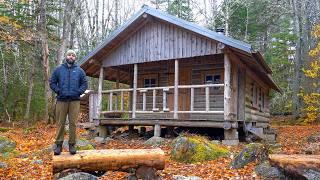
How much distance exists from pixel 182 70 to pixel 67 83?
10160 millimetres

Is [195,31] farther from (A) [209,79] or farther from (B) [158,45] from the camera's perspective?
(A) [209,79]

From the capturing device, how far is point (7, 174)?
331 inches

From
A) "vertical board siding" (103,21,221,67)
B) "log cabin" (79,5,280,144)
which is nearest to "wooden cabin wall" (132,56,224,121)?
"log cabin" (79,5,280,144)

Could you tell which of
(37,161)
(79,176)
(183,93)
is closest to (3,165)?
(37,161)

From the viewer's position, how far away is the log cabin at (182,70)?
45.2ft

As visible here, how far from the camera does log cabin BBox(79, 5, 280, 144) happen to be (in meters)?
13.8

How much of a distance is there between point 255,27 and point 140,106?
1913cm

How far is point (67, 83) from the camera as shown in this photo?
24.8ft

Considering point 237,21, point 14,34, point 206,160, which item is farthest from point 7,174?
point 237,21

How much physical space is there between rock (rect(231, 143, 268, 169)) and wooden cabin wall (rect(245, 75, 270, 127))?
23.5ft

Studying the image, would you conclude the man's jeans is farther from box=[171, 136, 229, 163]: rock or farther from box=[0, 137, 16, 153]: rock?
box=[0, 137, 16, 153]: rock

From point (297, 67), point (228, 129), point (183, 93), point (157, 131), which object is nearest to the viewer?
point (228, 129)

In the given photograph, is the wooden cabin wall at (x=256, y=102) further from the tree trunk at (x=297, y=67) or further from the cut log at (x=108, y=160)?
the cut log at (x=108, y=160)

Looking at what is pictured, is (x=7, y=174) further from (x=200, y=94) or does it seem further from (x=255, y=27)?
(x=255, y=27)
